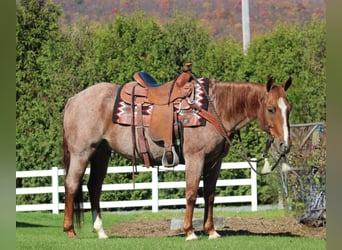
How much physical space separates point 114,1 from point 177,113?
114 ft

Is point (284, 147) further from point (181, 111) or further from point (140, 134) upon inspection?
point (140, 134)

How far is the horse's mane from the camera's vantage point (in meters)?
8.02

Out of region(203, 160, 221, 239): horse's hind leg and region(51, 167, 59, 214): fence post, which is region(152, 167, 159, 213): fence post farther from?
region(203, 160, 221, 239): horse's hind leg

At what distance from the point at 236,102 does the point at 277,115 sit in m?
0.68

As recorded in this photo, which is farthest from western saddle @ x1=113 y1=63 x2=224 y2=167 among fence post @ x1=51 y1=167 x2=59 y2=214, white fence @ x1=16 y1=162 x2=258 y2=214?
fence post @ x1=51 y1=167 x2=59 y2=214

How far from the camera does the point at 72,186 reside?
8352 mm

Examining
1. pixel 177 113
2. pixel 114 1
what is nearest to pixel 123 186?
pixel 177 113

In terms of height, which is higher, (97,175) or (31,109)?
(31,109)

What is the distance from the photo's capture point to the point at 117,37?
48.1ft

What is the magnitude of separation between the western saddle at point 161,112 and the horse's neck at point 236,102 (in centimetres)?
Answer: 22

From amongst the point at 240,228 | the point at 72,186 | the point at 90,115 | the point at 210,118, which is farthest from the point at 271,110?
the point at 240,228

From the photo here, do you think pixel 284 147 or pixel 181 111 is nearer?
pixel 284 147

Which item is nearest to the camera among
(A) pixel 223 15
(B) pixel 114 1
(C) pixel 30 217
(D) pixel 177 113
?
(D) pixel 177 113
